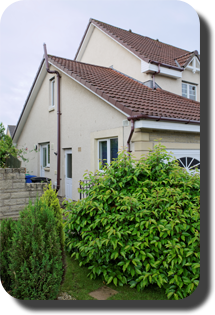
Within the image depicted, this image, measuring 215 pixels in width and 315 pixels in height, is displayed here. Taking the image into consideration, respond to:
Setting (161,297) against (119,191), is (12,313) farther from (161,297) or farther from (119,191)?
(119,191)

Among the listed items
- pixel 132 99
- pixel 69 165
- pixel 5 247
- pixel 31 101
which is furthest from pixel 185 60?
pixel 5 247

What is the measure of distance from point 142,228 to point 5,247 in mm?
1891

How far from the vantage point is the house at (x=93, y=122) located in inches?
272

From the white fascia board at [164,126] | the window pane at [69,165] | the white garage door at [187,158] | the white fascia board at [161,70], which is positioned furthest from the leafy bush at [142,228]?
the white fascia board at [161,70]

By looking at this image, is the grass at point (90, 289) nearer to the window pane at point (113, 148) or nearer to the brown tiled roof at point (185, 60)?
the window pane at point (113, 148)

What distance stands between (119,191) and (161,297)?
5.67 feet

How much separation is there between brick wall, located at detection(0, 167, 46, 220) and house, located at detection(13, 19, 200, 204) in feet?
7.84

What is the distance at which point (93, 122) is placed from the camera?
28.4 feet

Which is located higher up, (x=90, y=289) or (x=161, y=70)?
(x=161, y=70)

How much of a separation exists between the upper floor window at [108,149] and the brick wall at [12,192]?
2.41 metres

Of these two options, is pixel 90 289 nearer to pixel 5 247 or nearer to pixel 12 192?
pixel 5 247

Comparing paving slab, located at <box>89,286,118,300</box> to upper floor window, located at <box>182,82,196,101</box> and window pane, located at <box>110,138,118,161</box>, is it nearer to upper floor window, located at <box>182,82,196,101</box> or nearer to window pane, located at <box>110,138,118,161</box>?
window pane, located at <box>110,138,118,161</box>

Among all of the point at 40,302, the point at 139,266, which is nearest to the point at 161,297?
the point at 139,266

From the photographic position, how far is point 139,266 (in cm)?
341
